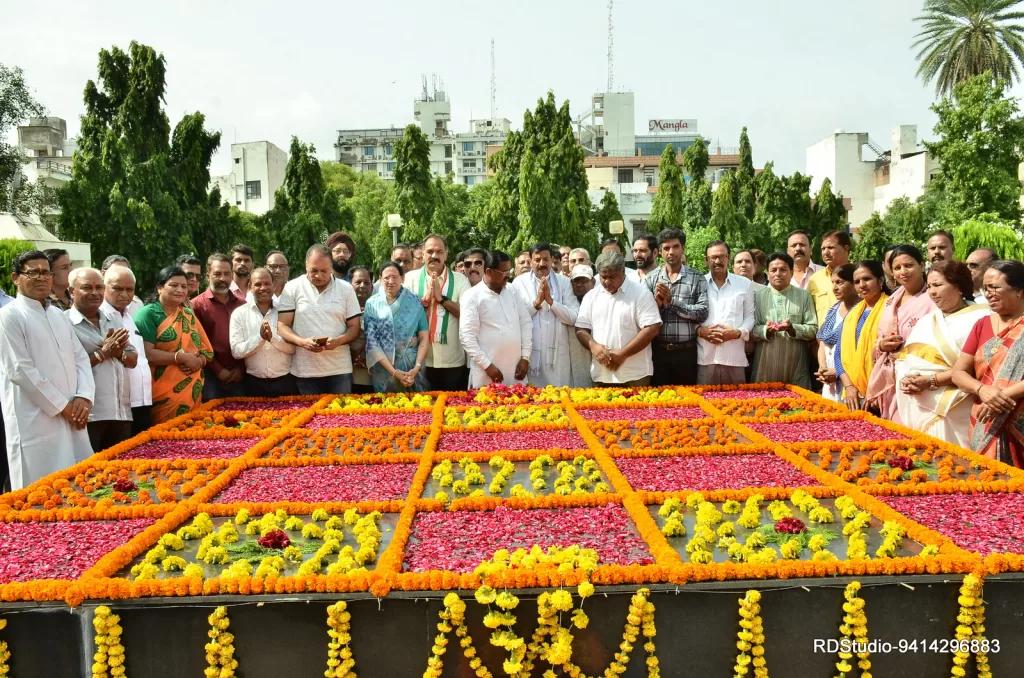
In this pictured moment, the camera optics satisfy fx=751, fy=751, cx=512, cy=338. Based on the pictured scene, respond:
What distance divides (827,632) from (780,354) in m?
4.62

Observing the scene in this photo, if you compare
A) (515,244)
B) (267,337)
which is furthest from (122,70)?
(267,337)

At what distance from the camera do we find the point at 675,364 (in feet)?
23.4

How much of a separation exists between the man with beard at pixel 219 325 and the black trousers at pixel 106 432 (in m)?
1.15

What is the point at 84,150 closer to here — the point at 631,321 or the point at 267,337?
the point at 267,337

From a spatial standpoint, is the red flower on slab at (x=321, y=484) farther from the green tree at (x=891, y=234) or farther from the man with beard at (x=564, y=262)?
the green tree at (x=891, y=234)

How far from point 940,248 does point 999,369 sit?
85.5 inches

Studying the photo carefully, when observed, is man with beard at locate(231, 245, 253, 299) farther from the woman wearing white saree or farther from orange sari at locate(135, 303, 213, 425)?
Answer: the woman wearing white saree

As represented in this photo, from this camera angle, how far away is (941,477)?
389 centimetres

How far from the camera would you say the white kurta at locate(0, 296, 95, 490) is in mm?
4859

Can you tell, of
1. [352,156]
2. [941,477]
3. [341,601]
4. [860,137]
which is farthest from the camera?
[352,156]

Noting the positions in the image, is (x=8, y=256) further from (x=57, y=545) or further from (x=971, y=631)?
(x=971, y=631)

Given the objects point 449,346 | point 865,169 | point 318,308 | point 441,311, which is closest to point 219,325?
point 318,308

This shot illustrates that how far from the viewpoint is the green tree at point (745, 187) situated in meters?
34.9

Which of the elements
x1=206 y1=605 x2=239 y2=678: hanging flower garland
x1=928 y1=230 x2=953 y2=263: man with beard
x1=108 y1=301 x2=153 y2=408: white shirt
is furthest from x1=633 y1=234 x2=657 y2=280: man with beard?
x1=206 y1=605 x2=239 y2=678: hanging flower garland
